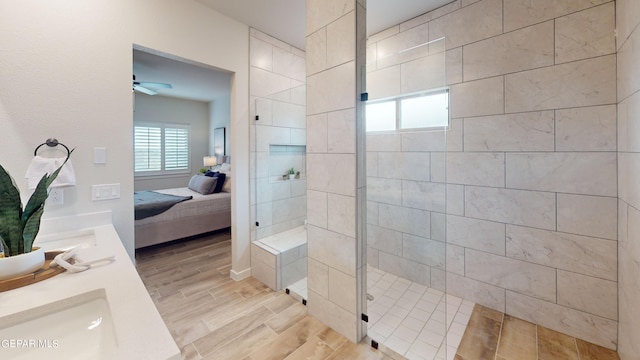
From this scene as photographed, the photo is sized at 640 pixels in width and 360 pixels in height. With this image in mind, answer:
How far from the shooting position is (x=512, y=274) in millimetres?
2049

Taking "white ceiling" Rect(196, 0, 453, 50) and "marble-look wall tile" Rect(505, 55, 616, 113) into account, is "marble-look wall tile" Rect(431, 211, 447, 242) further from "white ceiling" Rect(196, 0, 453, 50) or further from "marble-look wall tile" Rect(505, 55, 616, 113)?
"white ceiling" Rect(196, 0, 453, 50)

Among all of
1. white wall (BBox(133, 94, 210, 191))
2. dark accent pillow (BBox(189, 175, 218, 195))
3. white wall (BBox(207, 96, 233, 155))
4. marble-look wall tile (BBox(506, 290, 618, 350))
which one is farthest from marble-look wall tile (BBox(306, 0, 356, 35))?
white wall (BBox(133, 94, 210, 191))

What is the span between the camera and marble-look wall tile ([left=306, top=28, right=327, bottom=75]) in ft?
6.12

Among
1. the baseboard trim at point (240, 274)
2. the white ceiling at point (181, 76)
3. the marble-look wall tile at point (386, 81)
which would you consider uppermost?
the white ceiling at point (181, 76)

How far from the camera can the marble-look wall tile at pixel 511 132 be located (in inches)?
74.0

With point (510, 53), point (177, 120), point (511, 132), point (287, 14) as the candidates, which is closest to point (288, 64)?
point (287, 14)

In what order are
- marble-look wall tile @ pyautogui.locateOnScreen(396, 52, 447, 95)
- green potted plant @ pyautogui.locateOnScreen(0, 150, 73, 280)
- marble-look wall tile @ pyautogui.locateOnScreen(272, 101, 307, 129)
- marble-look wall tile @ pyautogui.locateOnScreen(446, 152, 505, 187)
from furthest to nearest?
marble-look wall tile @ pyautogui.locateOnScreen(272, 101, 307, 129) → marble-look wall tile @ pyautogui.locateOnScreen(446, 152, 505, 187) → marble-look wall tile @ pyautogui.locateOnScreen(396, 52, 447, 95) → green potted plant @ pyautogui.locateOnScreen(0, 150, 73, 280)

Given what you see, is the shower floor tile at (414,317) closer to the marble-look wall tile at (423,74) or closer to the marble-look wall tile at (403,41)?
the marble-look wall tile at (423,74)

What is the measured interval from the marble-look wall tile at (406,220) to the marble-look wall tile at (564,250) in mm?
649

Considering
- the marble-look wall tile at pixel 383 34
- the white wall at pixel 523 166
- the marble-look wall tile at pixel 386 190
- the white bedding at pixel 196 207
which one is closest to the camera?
the white wall at pixel 523 166

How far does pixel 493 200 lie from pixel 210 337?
2511mm

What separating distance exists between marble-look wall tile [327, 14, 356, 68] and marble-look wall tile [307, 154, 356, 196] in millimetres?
675

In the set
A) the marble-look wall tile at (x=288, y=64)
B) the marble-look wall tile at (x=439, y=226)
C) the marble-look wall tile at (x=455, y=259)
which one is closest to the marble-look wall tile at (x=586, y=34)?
the marble-look wall tile at (x=439, y=226)

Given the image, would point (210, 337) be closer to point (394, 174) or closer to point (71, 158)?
point (71, 158)
